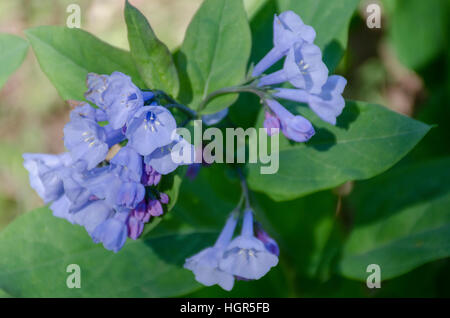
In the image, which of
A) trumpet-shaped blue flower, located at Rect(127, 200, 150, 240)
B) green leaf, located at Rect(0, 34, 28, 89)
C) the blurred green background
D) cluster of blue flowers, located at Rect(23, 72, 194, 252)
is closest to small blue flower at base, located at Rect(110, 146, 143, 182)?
cluster of blue flowers, located at Rect(23, 72, 194, 252)

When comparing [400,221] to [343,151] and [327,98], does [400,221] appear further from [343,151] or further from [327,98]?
[327,98]

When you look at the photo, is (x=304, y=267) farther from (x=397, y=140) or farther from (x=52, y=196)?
(x=52, y=196)

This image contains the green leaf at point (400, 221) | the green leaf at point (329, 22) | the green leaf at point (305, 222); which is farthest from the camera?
the green leaf at point (305, 222)

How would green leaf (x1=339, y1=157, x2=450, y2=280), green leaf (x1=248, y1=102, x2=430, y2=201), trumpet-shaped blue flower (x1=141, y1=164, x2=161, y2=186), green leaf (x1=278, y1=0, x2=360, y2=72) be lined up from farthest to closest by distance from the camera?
green leaf (x1=339, y1=157, x2=450, y2=280), green leaf (x1=278, y1=0, x2=360, y2=72), green leaf (x1=248, y1=102, x2=430, y2=201), trumpet-shaped blue flower (x1=141, y1=164, x2=161, y2=186)

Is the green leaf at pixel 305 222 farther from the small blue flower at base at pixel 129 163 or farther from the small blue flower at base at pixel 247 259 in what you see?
the small blue flower at base at pixel 129 163

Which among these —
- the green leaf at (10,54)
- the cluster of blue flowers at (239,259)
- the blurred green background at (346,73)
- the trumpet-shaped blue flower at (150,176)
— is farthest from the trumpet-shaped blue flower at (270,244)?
the blurred green background at (346,73)

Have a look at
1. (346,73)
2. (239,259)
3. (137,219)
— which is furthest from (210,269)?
(346,73)

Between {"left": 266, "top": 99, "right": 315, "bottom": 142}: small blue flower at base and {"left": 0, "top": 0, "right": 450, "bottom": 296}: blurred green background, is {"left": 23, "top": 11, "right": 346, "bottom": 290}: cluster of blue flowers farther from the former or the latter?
{"left": 0, "top": 0, "right": 450, "bottom": 296}: blurred green background
